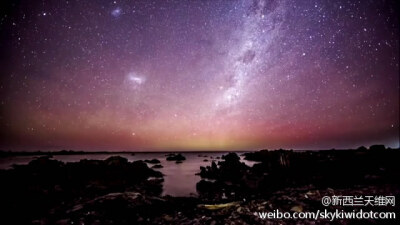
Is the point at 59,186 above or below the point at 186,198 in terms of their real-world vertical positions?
below

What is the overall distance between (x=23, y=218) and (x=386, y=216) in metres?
12.7

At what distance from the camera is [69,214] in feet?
23.8

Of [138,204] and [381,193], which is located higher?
[381,193]

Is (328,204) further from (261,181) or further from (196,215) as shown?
(261,181)

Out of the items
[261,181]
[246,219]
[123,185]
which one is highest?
[246,219]

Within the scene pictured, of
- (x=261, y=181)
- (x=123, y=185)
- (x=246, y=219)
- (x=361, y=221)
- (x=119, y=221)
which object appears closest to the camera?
(x=361, y=221)

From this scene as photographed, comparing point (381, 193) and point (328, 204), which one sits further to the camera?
point (381, 193)

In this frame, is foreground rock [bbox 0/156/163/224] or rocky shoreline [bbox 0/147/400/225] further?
foreground rock [bbox 0/156/163/224]

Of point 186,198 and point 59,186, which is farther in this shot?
point 59,186

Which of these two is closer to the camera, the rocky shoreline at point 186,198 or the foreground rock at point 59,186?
the rocky shoreline at point 186,198

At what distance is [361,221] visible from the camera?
5.74 metres

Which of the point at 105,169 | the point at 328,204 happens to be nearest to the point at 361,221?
the point at 328,204

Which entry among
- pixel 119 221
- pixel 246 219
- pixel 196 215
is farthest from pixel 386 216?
pixel 119 221

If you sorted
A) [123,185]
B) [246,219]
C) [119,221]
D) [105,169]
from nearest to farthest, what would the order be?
[246,219] → [119,221] → [123,185] → [105,169]
